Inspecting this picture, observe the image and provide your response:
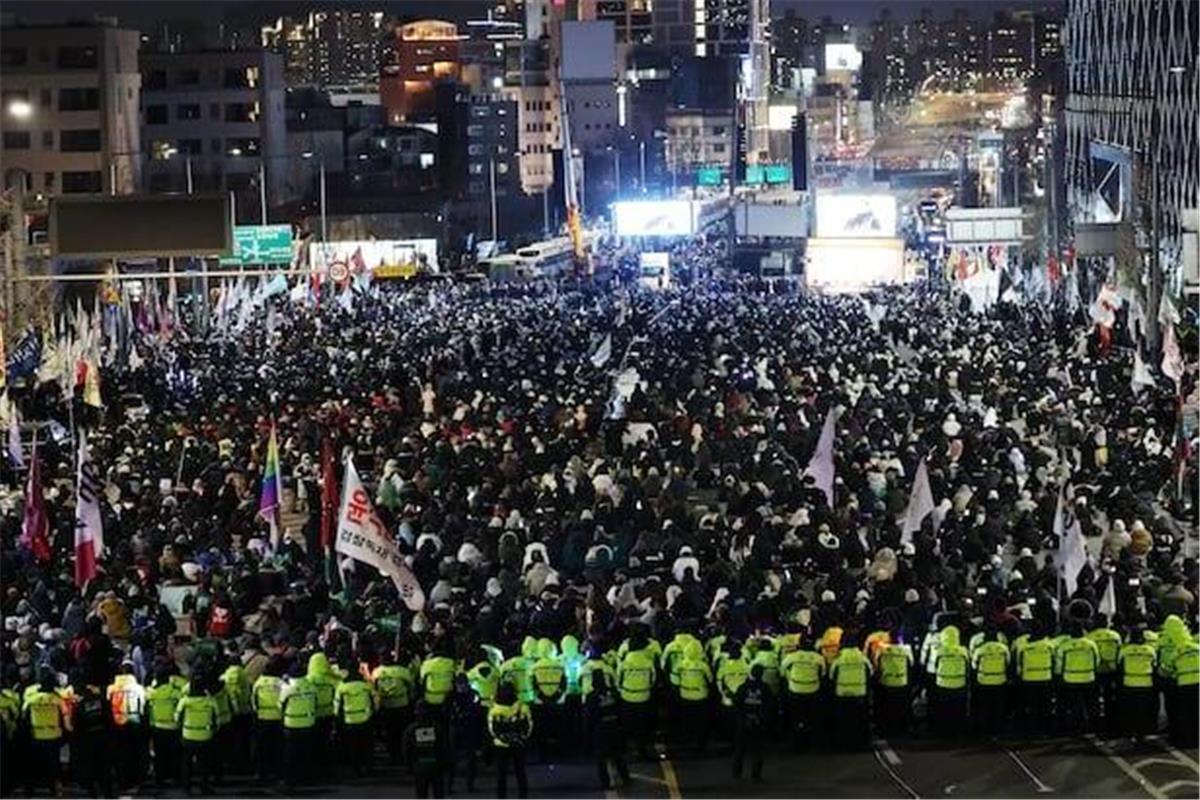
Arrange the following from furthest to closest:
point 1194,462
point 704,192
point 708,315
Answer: point 704,192, point 708,315, point 1194,462

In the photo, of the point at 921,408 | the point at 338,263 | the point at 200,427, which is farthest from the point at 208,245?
the point at 338,263

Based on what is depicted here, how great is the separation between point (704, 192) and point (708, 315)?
69.6 m

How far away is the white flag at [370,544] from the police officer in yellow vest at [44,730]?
3.75 m

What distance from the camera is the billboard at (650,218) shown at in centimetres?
8856

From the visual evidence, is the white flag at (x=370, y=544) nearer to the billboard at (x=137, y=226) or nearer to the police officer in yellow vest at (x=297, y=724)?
the police officer in yellow vest at (x=297, y=724)

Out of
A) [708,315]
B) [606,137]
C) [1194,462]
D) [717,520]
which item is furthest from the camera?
[606,137]

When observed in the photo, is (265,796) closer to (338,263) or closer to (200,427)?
(200,427)

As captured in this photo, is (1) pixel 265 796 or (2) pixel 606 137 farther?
(2) pixel 606 137

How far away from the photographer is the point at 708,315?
51.8 metres

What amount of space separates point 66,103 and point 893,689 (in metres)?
64.3

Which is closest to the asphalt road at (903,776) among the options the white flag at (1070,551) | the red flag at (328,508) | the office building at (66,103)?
the white flag at (1070,551)

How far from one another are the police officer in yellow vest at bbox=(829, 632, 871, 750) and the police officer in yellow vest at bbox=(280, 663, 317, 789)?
11.9 ft

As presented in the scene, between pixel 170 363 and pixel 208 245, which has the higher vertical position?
pixel 208 245

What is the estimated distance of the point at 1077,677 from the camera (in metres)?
16.5
